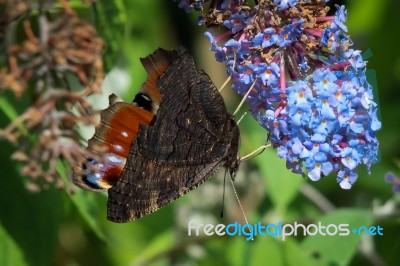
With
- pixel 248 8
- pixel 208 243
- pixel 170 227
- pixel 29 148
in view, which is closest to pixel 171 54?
pixel 248 8

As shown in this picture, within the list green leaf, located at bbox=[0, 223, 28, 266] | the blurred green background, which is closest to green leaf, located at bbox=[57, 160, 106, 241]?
the blurred green background

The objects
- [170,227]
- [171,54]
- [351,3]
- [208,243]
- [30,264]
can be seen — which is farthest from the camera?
[351,3]

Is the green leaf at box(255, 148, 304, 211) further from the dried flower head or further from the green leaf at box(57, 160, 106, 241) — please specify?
the dried flower head

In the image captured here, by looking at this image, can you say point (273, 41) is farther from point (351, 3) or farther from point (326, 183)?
point (351, 3)

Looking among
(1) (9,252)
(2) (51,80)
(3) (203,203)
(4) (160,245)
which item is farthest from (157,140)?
(3) (203,203)

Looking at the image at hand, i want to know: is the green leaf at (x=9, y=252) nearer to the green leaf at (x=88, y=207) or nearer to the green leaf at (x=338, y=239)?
the green leaf at (x=88, y=207)

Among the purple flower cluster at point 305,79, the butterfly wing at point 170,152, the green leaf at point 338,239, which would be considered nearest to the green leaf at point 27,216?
the butterfly wing at point 170,152

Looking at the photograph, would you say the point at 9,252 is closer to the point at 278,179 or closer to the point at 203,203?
the point at 278,179
